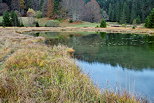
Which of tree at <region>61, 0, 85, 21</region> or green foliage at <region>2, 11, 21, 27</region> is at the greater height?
tree at <region>61, 0, 85, 21</region>

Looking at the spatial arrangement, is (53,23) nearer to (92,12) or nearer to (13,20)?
(13,20)

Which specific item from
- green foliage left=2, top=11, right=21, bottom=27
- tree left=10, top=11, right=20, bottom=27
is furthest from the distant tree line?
green foliage left=2, top=11, right=21, bottom=27

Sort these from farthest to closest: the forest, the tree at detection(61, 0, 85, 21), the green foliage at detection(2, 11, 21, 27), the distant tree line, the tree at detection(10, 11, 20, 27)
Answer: the distant tree line → the forest → the tree at detection(61, 0, 85, 21) → the tree at detection(10, 11, 20, 27) → the green foliage at detection(2, 11, 21, 27)

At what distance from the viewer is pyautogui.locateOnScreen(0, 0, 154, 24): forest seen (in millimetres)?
70188

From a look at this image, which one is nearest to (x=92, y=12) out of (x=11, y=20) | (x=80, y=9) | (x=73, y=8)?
(x=80, y=9)

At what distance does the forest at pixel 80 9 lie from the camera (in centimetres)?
7019

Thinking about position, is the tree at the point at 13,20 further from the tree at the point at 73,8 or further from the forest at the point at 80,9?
the tree at the point at 73,8

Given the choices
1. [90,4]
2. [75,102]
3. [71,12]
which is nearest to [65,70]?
[75,102]

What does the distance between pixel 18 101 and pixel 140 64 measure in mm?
11047

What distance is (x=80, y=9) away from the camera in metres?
70.9

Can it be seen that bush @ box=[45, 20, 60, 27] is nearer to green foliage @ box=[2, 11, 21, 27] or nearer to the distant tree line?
green foliage @ box=[2, 11, 21, 27]


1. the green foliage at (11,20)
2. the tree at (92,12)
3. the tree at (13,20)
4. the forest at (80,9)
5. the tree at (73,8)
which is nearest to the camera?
the green foliage at (11,20)

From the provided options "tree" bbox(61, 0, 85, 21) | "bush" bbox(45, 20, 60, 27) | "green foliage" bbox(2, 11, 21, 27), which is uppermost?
"tree" bbox(61, 0, 85, 21)

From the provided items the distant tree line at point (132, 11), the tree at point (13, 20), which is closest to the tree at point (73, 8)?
the distant tree line at point (132, 11)
